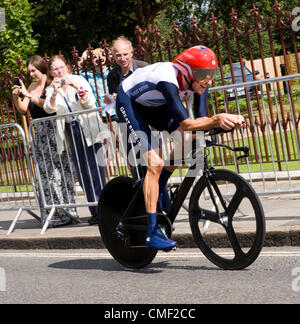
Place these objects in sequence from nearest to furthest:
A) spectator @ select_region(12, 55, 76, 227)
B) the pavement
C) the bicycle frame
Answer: the bicycle frame → the pavement → spectator @ select_region(12, 55, 76, 227)

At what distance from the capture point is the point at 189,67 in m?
5.49

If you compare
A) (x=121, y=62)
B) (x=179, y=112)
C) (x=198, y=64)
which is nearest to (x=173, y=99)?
(x=179, y=112)

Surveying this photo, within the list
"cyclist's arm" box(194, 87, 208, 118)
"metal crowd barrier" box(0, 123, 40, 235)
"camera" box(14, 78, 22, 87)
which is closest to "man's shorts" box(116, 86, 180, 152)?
"cyclist's arm" box(194, 87, 208, 118)

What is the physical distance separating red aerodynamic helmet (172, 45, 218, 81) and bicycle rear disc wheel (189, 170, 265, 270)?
775mm

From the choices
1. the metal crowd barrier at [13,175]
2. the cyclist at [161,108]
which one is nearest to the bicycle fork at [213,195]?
the cyclist at [161,108]

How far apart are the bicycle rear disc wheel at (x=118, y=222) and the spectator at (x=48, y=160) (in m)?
2.48

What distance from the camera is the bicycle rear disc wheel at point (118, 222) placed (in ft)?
20.0

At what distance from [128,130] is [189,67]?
31.7 inches

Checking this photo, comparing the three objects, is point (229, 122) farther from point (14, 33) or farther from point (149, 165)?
point (14, 33)

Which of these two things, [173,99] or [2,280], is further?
[2,280]

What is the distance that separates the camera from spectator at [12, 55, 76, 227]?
346 inches

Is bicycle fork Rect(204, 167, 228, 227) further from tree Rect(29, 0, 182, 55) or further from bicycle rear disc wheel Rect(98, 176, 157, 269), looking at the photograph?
tree Rect(29, 0, 182, 55)

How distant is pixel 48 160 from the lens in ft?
29.1

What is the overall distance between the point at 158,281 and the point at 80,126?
10.8 ft
